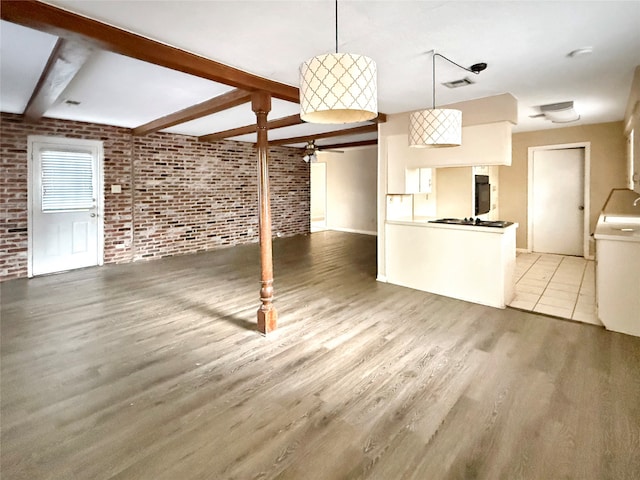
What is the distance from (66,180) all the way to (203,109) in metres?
2.96

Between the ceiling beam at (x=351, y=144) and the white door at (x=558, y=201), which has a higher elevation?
the ceiling beam at (x=351, y=144)

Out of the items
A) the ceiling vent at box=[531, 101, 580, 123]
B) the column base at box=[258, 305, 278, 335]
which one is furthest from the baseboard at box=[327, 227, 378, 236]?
the column base at box=[258, 305, 278, 335]

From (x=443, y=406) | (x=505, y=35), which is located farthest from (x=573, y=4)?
(x=443, y=406)

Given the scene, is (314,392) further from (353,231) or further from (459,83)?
(353,231)

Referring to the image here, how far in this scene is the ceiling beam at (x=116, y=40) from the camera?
79.0 inches

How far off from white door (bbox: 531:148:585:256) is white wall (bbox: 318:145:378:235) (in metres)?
4.23

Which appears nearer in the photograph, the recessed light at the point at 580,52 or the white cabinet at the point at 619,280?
the recessed light at the point at 580,52

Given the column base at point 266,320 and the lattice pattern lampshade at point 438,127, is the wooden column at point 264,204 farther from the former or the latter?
the lattice pattern lampshade at point 438,127

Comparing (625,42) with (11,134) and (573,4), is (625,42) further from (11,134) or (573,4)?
(11,134)

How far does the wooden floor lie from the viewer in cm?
169

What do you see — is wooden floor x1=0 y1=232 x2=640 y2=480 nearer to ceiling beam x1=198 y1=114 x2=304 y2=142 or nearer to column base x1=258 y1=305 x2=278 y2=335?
column base x1=258 y1=305 x2=278 y2=335

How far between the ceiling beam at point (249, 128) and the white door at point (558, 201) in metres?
4.60

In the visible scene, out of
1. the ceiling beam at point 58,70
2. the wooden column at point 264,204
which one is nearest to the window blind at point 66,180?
the ceiling beam at point 58,70

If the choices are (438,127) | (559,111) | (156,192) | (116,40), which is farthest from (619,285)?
(156,192)
